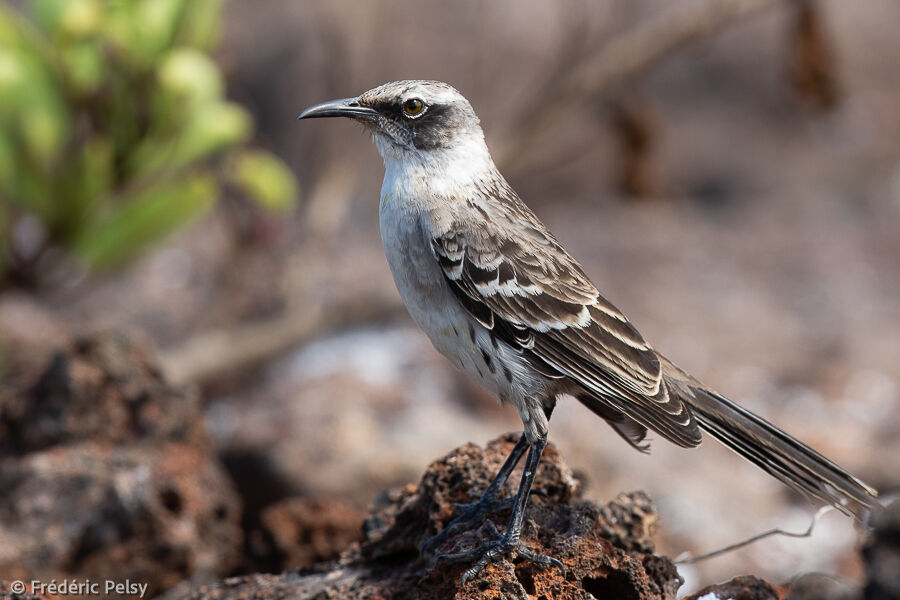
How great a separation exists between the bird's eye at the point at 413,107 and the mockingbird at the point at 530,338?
24cm

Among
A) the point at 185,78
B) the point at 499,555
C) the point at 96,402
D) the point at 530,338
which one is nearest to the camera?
the point at 499,555

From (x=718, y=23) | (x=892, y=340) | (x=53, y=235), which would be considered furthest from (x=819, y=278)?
(x=53, y=235)

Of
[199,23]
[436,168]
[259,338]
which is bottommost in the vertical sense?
[436,168]

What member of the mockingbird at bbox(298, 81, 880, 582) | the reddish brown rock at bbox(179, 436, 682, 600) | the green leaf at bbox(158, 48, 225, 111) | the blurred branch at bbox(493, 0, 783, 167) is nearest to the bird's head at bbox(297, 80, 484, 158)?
the mockingbird at bbox(298, 81, 880, 582)

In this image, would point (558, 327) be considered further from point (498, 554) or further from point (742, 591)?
point (742, 591)

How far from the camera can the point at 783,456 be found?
13.0ft

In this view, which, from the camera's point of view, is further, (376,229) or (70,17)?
(376,229)

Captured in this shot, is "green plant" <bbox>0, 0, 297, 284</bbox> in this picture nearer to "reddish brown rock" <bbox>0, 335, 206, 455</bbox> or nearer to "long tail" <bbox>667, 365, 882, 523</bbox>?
"reddish brown rock" <bbox>0, 335, 206, 455</bbox>

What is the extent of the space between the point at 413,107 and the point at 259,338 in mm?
4562

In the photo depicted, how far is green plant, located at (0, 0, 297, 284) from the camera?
6605 millimetres

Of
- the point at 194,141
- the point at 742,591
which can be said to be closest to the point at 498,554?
the point at 742,591

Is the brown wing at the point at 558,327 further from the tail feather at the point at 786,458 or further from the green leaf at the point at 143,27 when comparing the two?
the green leaf at the point at 143,27

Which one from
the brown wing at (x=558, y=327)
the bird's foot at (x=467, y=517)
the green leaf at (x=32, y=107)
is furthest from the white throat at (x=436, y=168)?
the green leaf at (x=32, y=107)

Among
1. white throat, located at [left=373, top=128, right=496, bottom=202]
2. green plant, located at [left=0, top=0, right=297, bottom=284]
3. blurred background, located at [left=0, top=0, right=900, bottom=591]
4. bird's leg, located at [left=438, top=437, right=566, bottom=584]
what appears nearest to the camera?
bird's leg, located at [left=438, top=437, right=566, bottom=584]
